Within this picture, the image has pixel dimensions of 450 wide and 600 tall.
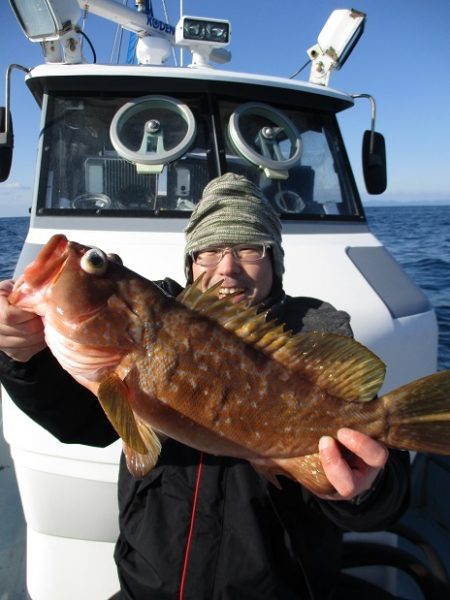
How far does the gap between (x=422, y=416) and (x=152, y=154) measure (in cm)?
342

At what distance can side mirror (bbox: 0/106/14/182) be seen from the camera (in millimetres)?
4145

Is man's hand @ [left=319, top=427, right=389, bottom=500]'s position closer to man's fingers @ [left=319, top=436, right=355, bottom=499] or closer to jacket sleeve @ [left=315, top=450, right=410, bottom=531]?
man's fingers @ [left=319, top=436, right=355, bottom=499]

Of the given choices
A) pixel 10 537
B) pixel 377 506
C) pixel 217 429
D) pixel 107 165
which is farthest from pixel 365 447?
pixel 10 537

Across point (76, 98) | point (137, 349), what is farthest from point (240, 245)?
point (76, 98)

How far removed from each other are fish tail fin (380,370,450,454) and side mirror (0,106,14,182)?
389 centimetres

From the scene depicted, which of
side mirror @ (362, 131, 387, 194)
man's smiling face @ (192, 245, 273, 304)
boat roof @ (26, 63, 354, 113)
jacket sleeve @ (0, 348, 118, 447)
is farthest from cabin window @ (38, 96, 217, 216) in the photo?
jacket sleeve @ (0, 348, 118, 447)

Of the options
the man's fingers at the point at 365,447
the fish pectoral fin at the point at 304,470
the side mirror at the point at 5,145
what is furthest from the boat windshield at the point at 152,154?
the man's fingers at the point at 365,447

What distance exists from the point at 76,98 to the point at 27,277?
3222mm

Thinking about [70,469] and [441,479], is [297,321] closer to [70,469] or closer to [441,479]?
[70,469]

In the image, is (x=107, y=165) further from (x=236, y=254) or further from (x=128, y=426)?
(x=128, y=426)

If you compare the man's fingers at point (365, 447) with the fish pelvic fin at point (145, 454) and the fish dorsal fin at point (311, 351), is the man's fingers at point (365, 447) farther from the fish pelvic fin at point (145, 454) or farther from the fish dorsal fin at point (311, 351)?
the fish pelvic fin at point (145, 454)

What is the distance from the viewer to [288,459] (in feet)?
6.14

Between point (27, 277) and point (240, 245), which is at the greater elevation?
point (240, 245)

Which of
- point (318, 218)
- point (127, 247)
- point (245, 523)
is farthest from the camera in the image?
point (318, 218)
